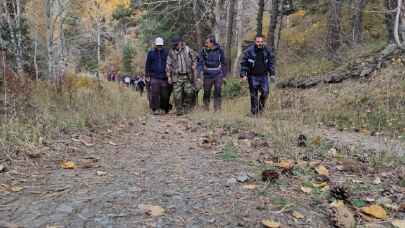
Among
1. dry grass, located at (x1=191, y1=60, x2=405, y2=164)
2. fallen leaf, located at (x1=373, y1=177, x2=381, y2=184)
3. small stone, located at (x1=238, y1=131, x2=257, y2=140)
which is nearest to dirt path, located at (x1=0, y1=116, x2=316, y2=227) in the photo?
small stone, located at (x1=238, y1=131, x2=257, y2=140)

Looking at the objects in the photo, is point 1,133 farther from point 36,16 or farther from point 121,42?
point 121,42

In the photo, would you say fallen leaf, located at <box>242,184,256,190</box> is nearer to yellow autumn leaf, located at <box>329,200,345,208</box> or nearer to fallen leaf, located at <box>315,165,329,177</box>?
yellow autumn leaf, located at <box>329,200,345,208</box>

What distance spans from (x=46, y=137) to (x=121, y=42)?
61.2 metres

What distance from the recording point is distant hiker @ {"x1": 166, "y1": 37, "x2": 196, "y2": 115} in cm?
1116

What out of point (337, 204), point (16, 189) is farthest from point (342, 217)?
point (16, 189)

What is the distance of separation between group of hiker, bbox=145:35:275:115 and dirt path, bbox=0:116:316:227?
5.34 metres

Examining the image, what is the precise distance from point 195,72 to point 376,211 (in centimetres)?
858

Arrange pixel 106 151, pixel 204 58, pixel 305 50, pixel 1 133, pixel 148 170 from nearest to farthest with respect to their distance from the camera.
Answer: pixel 148 170 < pixel 1 133 < pixel 106 151 < pixel 204 58 < pixel 305 50

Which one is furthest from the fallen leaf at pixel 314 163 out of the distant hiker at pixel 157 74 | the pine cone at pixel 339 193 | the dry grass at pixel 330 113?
the distant hiker at pixel 157 74

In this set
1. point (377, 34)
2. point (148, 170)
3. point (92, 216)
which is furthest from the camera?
point (377, 34)

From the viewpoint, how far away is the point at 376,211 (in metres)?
3.04

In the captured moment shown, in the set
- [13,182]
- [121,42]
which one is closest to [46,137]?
[13,182]

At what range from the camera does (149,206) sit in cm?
299

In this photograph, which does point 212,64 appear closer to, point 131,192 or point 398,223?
point 131,192
